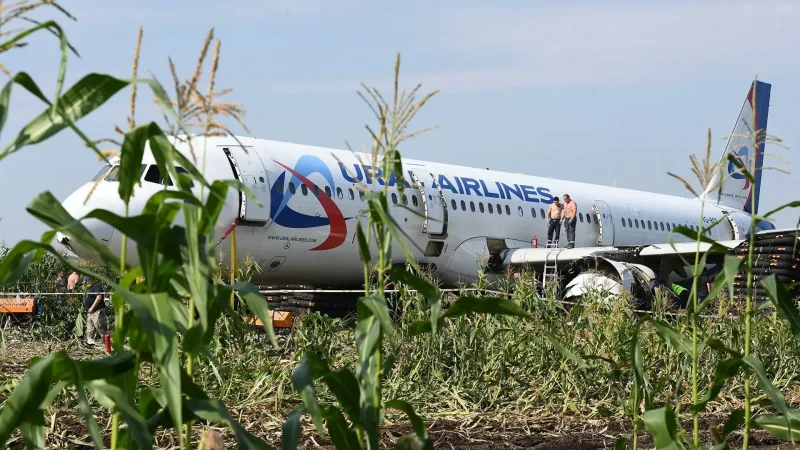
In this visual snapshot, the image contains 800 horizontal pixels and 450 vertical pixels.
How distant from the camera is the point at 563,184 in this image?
21.4 meters

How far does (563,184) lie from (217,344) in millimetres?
15159

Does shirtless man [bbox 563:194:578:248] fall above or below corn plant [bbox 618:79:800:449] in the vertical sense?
above

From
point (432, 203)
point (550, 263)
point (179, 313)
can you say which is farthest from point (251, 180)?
point (179, 313)

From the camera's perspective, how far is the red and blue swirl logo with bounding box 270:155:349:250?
14.6 m

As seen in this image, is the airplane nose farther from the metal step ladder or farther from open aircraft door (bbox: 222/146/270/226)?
the metal step ladder

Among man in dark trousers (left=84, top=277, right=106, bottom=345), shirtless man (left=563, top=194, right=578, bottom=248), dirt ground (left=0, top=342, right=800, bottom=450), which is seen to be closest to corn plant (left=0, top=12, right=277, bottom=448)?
dirt ground (left=0, top=342, right=800, bottom=450)

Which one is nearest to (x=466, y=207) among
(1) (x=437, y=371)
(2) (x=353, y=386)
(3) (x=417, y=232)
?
(3) (x=417, y=232)

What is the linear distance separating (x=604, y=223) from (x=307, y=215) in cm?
829

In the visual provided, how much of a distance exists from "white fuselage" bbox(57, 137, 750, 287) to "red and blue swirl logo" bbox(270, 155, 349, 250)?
16 millimetres

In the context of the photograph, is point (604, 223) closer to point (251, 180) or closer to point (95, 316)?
point (251, 180)

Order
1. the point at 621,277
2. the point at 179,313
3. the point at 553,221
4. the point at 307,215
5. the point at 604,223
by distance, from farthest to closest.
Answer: the point at 604,223 → the point at 553,221 → the point at 621,277 → the point at 307,215 → the point at 179,313

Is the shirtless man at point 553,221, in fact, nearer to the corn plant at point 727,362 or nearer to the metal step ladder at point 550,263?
the metal step ladder at point 550,263

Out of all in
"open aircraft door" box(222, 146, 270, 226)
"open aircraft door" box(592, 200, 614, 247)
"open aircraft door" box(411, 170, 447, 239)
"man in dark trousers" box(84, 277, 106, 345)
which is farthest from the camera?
"open aircraft door" box(592, 200, 614, 247)

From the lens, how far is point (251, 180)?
14258mm
